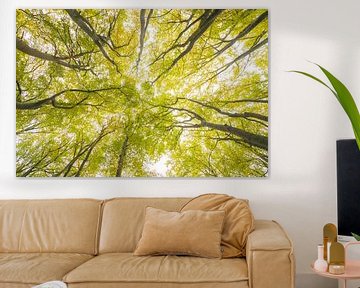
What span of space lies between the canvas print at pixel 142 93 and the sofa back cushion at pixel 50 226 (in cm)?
36

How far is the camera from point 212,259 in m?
3.52

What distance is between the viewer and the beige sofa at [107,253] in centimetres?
319

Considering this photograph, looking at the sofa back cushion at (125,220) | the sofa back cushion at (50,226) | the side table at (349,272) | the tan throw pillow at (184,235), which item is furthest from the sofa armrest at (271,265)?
the sofa back cushion at (50,226)

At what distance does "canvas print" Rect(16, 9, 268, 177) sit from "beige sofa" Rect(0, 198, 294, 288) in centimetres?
40

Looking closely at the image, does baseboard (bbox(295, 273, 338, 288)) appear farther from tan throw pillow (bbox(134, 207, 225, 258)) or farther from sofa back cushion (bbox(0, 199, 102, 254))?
sofa back cushion (bbox(0, 199, 102, 254))

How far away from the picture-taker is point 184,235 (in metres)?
3.58

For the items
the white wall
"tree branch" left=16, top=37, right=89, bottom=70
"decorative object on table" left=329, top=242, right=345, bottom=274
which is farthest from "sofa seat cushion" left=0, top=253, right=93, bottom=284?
"decorative object on table" left=329, top=242, right=345, bottom=274

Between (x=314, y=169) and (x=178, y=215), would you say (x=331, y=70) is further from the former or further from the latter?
(x=178, y=215)

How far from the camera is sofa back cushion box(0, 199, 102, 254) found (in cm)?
392

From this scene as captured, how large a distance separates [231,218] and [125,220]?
0.75 m

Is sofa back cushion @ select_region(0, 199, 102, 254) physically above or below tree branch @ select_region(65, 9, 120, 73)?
below

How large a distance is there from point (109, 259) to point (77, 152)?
1.08 meters

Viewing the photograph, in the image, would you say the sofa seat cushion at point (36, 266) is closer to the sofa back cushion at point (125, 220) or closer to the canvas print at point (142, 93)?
the sofa back cushion at point (125, 220)

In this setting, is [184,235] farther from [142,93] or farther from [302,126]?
[302,126]
